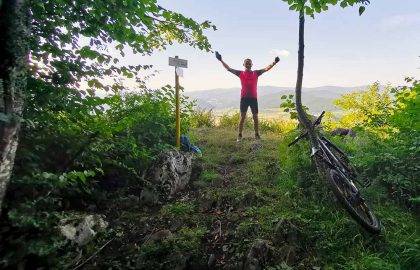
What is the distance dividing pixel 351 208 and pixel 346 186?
79 centimetres

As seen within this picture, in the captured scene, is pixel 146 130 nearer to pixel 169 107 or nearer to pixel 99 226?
pixel 169 107

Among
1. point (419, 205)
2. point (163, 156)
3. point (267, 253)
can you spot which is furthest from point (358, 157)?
point (163, 156)

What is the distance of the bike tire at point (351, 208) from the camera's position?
4566 millimetres

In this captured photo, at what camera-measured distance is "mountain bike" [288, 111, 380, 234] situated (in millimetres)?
4598

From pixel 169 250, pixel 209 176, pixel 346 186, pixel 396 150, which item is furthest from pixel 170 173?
pixel 396 150

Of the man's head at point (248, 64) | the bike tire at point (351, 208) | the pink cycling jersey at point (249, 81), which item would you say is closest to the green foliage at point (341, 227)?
the bike tire at point (351, 208)

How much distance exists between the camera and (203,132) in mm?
12938

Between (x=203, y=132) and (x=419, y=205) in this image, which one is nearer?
(x=419, y=205)

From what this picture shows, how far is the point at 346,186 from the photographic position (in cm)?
533

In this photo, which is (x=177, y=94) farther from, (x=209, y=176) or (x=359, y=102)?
(x=359, y=102)

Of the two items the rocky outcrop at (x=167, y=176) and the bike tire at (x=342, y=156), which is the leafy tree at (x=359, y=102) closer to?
the bike tire at (x=342, y=156)

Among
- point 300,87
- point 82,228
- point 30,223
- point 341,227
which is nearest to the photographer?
point 30,223

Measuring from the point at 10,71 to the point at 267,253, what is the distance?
3.72 m

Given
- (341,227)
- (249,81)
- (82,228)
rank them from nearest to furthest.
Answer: (82,228) < (341,227) < (249,81)
